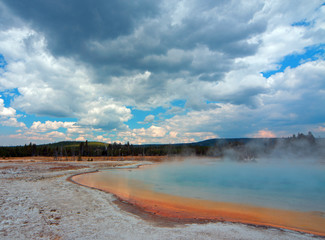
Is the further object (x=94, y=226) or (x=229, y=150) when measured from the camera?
(x=229, y=150)

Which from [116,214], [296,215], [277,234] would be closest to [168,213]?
[116,214]

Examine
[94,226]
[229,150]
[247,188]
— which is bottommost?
A: [247,188]

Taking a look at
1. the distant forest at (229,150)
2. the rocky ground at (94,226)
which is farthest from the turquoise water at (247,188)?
the distant forest at (229,150)

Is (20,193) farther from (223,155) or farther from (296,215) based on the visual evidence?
(223,155)

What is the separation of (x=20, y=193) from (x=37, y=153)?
98.4m

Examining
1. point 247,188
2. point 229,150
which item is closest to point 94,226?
point 247,188

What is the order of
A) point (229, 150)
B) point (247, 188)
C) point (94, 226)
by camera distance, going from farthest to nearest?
point (229, 150) → point (247, 188) → point (94, 226)

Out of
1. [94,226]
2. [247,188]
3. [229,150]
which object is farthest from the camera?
[229,150]

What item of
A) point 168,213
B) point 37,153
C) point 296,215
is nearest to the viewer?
point 168,213

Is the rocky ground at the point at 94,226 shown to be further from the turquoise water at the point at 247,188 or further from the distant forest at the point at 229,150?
the distant forest at the point at 229,150

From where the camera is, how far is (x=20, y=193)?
48.2ft

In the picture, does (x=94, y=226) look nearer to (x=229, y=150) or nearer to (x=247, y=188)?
(x=247, y=188)

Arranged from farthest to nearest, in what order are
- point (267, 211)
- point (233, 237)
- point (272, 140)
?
point (272, 140) → point (267, 211) → point (233, 237)

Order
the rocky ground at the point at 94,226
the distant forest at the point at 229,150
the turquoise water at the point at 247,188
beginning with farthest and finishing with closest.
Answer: the distant forest at the point at 229,150 → the turquoise water at the point at 247,188 → the rocky ground at the point at 94,226
